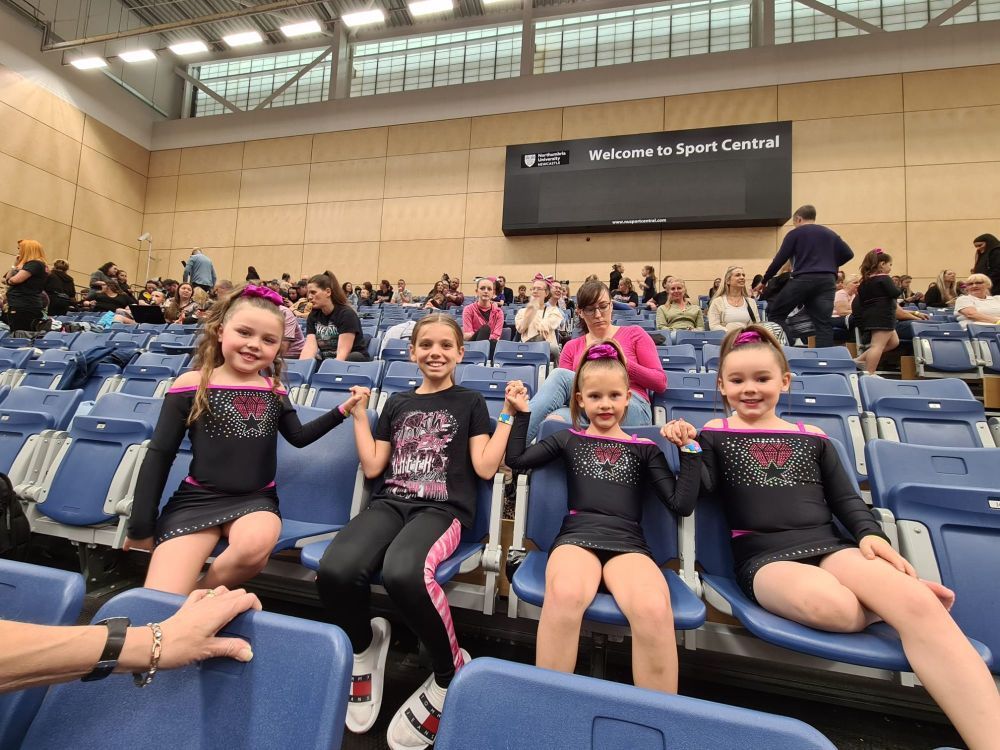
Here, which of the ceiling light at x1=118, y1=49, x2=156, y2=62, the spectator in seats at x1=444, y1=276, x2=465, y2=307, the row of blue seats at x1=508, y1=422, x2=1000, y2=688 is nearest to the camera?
the row of blue seats at x1=508, y1=422, x2=1000, y2=688

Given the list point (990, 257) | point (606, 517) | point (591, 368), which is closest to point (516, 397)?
point (591, 368)

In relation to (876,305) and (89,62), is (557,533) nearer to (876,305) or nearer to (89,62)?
(876,305)

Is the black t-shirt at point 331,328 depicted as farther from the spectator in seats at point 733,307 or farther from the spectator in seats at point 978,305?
the spectator in seats at point 978,305

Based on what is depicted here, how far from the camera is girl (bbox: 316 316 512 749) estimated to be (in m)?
1.16

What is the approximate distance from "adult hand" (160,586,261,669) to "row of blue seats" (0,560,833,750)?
0.6 inches

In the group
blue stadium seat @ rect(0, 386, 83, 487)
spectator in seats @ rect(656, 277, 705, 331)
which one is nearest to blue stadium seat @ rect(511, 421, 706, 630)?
blue stadium seat @ rect(0, 386, 83, 487)

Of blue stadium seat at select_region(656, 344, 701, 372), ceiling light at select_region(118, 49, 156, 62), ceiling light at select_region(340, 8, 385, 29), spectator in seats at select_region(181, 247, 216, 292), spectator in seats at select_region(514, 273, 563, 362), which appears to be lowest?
blue stadium seat at select_region(656, 344, 701, 372)

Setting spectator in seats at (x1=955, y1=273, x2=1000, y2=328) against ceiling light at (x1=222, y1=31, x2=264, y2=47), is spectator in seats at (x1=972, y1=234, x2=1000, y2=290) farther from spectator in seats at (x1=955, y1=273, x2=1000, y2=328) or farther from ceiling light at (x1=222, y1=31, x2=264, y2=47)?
ceiling light at (x1=222, y1=31, x2=264, y2=47)

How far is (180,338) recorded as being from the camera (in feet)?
15.0

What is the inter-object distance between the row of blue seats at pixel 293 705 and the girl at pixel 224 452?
1.92 ft

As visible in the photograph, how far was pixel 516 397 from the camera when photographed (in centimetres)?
153

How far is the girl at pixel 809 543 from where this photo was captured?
0.92 metres

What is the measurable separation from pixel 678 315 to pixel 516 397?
403 centimetres

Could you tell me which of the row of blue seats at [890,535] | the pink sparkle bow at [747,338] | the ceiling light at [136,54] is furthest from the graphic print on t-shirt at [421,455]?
the ceiling light at [136,54]
